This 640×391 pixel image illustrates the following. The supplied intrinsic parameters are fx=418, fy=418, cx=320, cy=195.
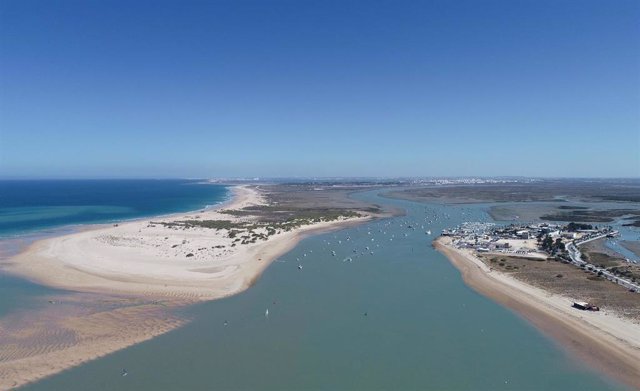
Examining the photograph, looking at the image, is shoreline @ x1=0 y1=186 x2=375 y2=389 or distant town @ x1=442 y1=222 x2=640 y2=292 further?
distant town @ x1=442 y1=222 x2=640 y2=292

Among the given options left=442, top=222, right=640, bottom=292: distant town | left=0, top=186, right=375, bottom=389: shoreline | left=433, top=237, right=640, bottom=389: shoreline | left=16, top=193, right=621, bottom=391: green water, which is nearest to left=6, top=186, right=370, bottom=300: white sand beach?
left=0, top=186, right=375, bottom=389: shoreline

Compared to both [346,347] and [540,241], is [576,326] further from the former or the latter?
[540,241]

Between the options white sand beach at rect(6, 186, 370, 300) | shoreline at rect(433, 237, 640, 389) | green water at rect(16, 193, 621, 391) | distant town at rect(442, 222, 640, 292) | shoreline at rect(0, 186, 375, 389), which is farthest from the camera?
distant town at rect(442, 222, 640, 292)

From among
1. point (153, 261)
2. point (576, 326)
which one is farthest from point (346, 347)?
point (153, 261)

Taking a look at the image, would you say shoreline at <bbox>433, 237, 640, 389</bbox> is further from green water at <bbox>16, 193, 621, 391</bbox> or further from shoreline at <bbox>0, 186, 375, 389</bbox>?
shoreline at <bbox>0, 186, 375, 389</bbox>

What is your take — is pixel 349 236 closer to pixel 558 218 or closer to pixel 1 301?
pixel 1 301

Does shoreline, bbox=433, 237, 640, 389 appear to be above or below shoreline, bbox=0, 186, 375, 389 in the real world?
below

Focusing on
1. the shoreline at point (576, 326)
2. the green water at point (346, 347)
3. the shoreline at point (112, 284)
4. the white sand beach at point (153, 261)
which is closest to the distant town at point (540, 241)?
the shoreline at point (576, 326)
